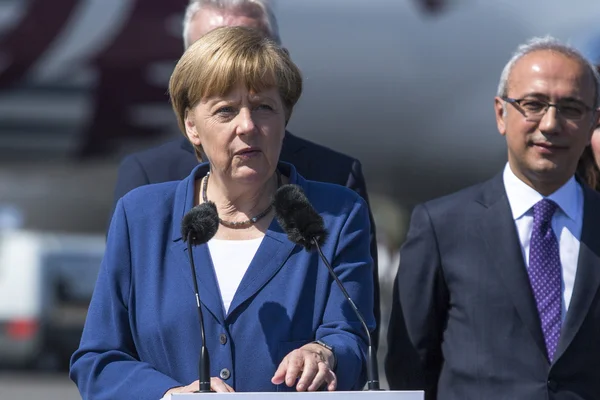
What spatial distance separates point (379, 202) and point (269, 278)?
15.0 meters

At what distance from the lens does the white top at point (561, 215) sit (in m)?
3.04

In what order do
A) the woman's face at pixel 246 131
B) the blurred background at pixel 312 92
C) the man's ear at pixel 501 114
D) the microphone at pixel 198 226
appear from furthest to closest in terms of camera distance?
the blurred background at pixel 312 92
the man's ear at pixel 501 114
the woman's face at pixel 246 131
the microphone at pixel 198 226

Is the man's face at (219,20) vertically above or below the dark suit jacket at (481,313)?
above

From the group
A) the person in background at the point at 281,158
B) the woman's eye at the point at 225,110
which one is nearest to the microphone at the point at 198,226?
the woman's eye at the point at 225,110

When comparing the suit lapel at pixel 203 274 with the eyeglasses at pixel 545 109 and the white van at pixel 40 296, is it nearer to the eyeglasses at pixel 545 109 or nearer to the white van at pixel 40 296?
the eyeglasses at pixel 545 109

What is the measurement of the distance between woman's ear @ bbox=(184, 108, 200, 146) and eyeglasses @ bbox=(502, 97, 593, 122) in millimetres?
977

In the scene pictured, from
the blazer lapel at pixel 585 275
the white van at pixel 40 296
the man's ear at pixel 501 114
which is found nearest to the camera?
the blazer lapel at pixel 585 275

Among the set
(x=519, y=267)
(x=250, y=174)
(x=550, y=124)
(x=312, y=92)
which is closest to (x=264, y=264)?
(x=250, y=174)

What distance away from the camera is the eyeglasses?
306cm

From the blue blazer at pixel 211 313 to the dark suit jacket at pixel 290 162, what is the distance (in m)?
0.71

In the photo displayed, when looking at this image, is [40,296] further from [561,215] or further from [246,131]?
[246,131]

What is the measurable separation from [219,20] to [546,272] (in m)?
1.05

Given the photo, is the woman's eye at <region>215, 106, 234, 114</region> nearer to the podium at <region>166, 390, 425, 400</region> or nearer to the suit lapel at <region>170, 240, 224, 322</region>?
the suit lapel at <region>170, 240, 224, 322</region>

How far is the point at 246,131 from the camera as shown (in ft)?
7.50
